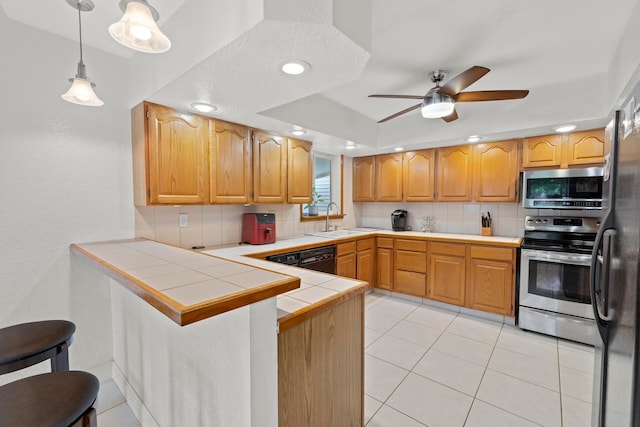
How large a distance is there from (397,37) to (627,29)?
1.34 m

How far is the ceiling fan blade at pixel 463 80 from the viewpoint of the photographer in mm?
1736

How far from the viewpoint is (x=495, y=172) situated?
322 centimetres

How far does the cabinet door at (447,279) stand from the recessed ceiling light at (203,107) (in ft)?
9.43

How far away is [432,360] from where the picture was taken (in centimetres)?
232

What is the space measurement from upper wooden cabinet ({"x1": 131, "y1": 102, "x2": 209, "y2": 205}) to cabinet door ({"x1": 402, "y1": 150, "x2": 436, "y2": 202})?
8.73ft

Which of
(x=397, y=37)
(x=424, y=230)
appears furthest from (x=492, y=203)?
(x=397, y=37)

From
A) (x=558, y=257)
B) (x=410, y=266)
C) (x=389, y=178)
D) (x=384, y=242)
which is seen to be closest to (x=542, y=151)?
(x=558, y=257)

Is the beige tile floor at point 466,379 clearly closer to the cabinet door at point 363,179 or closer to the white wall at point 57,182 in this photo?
the white wall at point 57,182

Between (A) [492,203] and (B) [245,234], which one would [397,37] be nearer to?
(B) [245,234]

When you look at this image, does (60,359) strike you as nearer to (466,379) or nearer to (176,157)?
(176,157)

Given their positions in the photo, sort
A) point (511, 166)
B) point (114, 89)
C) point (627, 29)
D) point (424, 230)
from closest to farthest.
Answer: point (627, 29) → point (114, 89) → point (511, 166) → point (424, 230)

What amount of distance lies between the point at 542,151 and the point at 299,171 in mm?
2563

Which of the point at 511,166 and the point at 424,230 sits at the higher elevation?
the point at 511,166

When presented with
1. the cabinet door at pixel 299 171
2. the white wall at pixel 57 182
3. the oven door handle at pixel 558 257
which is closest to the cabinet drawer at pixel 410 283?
the oven door handle at pixel 558 257
